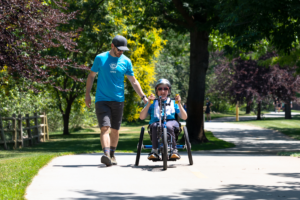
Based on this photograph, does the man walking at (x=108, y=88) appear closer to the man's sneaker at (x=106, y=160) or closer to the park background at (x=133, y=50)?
the man's sneaker at (x=106, y=160)

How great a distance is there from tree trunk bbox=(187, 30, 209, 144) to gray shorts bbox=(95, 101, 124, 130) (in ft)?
30.7

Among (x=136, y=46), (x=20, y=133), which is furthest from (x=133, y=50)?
(x=20, y=133)

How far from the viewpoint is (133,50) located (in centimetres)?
2983

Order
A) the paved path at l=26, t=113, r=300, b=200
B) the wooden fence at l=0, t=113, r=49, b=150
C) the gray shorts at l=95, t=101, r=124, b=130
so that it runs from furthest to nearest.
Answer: the wooden fence at l=0, t=113, r=49, b=150, the gray shorts at l=95, t=101, r=124, b=130, the paved path at l=26, t=113, r=300, b=200

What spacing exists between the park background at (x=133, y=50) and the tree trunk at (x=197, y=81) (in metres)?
0.04

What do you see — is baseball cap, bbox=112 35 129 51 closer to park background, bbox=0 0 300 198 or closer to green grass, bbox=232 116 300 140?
park background, bbox=0 0 300 198

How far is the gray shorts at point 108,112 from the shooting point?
7.61 metres

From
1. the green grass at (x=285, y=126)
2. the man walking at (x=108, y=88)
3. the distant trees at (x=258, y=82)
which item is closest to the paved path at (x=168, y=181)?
the man walking at (x=108, y=88)

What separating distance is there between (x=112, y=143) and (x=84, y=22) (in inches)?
581

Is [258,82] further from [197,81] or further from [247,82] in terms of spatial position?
[197,81]

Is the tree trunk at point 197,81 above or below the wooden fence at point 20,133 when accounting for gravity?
above

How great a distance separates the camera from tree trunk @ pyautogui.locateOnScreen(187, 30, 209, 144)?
668 inches

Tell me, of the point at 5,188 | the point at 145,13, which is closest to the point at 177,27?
the point at 145,13

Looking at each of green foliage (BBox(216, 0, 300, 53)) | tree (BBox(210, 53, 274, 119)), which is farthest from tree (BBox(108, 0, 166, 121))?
green foliage (BBox(216, 0, 300, 53))
